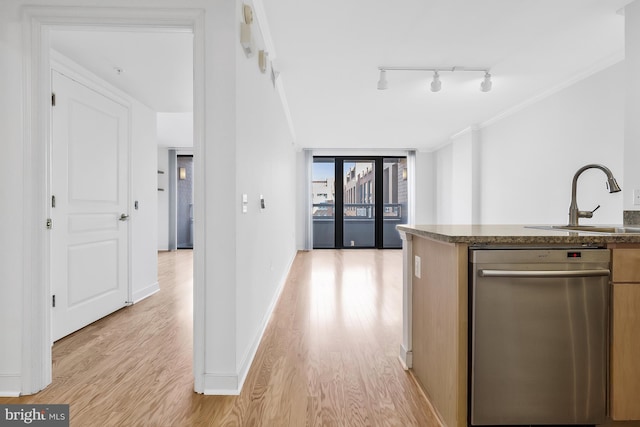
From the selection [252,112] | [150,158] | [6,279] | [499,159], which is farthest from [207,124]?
[499,159]

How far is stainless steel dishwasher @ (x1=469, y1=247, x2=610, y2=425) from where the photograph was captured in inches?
53.1

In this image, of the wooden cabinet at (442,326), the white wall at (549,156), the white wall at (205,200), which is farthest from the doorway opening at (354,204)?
the white wall at (205,200)

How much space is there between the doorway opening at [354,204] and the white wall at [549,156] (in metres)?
1.88

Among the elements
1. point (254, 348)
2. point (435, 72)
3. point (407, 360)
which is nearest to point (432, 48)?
point (435, 72)

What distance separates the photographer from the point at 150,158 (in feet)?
12.4

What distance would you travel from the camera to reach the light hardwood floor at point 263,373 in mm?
1583

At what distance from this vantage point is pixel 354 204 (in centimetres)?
806

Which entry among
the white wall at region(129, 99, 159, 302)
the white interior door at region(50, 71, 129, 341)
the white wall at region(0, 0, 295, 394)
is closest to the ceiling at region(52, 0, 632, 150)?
the white wall at region(129, 99, 159, 302)

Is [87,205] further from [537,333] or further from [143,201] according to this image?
[537,333]

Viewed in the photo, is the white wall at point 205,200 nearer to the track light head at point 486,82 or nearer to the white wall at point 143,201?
the white wall at point 143,201

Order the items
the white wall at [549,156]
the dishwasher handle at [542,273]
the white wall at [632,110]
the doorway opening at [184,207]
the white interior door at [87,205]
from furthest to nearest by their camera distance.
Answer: the doorway opening at [184,207] < the white wall at [549,156] < the white interior door at [87,205] < the white wall at [632,110] < the dishwasher handle at [542,273]

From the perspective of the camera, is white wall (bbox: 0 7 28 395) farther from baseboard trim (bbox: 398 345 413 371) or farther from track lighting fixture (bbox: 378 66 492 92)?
track lighting fixture (bbox: 378 66 492 92)

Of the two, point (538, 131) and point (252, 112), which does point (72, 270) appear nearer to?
point (252, 112)

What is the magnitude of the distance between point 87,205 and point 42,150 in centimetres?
118
